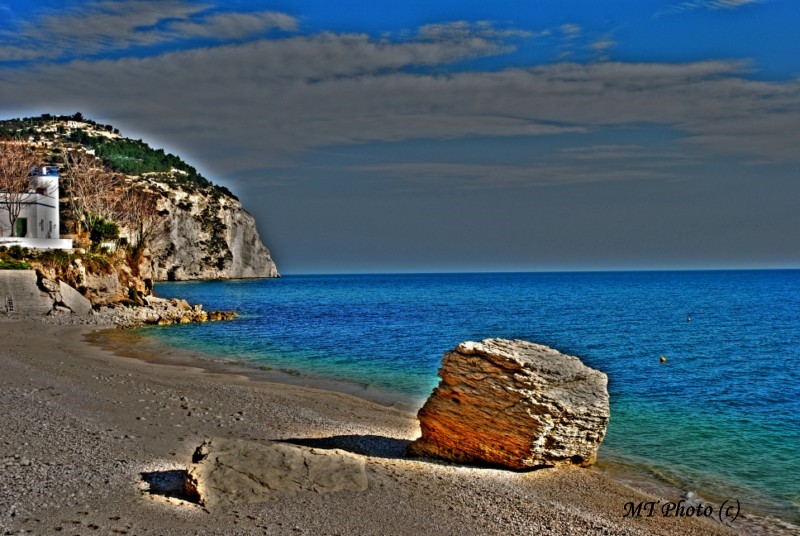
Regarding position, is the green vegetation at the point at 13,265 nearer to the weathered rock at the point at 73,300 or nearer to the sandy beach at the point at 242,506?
the weathered rock at the point at 73,300

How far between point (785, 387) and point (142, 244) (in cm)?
6158

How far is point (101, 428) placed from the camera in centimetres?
1484

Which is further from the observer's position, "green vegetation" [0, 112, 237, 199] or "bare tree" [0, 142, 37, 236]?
"green vegetation" [0, 112, 237, 199]

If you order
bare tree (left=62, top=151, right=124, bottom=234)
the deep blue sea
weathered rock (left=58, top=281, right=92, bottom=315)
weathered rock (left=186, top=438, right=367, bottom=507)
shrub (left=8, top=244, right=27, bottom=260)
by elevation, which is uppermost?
bare tree (left=62, top=151, right=124, bottom=234)

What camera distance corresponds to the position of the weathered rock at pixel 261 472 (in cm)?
1052

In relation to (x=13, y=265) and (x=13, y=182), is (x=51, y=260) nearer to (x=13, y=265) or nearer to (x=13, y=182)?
(x=13, y=265)

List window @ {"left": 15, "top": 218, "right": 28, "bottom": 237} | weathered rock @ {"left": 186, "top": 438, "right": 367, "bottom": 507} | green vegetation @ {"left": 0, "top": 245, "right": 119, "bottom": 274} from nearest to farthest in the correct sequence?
weathered rock @ {"left": 186, "top": 438, "right": 367, "bottom": 507}, green vegetation @ {"left": 0, "top": 245, "right": 119, "bottom": 274}, window @ {"left": 15, "top": 218, "right": 28, "bottom": 237}

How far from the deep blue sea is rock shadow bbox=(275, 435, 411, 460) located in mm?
5259

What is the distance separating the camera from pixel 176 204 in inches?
5074

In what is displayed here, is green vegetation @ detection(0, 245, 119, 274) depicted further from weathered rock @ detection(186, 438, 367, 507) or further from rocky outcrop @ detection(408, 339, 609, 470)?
rocky outcrop @ detection(408, 339, 609, 470)

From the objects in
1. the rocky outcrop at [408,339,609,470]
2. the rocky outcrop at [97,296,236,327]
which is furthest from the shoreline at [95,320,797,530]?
the rocky outcrop at [97,296,236,327]

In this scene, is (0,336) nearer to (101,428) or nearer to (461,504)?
(101,428)

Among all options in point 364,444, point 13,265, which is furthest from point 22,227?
point 364,444

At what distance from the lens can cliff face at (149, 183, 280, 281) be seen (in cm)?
12912
